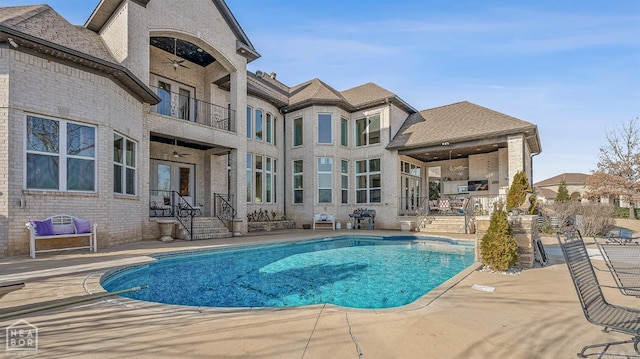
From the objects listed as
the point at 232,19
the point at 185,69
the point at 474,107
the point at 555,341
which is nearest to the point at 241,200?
the point at 185,69

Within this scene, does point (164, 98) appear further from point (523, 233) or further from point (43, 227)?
point (523, 233)

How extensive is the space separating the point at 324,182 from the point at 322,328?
13.7 metres

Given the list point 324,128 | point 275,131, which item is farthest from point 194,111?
point 324,128

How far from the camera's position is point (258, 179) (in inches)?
628

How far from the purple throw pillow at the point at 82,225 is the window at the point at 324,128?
1102 centimetres

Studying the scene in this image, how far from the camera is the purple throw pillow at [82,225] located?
784 centimetres

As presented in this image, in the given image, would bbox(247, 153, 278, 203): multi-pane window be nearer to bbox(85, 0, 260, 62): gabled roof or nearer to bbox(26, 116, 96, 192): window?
bbox(85, 0, 260, 62): gabled roof

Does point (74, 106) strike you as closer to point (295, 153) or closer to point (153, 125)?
point (153, 125)

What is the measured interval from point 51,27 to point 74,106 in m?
2.39

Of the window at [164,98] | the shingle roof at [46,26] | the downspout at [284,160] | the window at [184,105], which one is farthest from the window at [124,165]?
the downspout at [284,160]

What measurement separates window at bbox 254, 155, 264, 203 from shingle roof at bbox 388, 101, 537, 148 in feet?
Answer: 22.0

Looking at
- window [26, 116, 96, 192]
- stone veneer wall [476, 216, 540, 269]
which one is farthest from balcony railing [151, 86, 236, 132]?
stone veneer wall [476, 216, 540, 269]

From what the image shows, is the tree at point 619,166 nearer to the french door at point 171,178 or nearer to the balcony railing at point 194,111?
the balcony railing at point 194,111

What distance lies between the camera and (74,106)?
7945 millimetres
